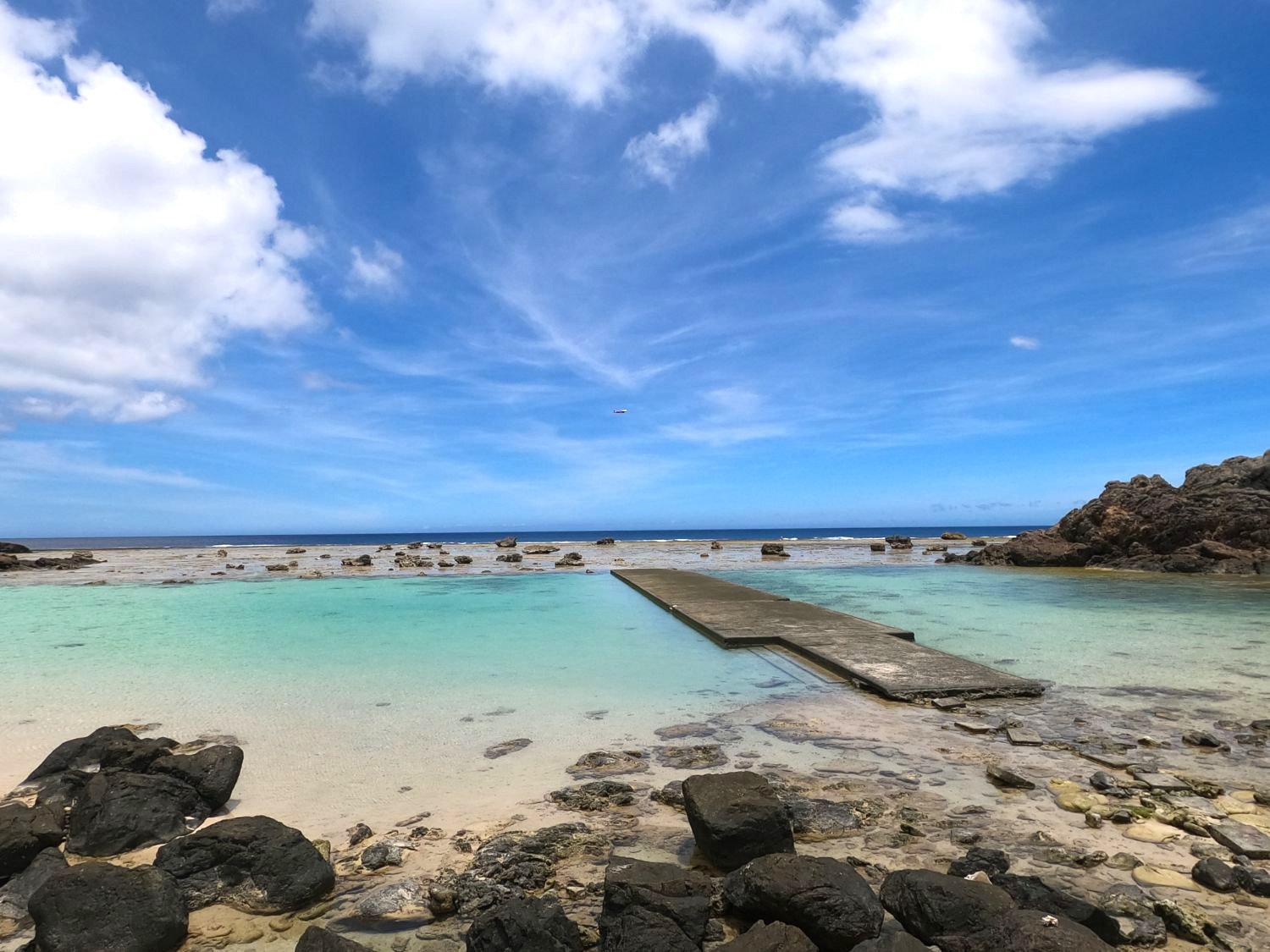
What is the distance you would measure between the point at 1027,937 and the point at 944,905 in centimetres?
32

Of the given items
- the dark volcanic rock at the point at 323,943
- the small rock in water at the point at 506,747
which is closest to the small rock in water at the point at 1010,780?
the small rock in water at the point at 506,747

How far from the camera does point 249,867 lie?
12.1ft

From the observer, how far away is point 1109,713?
6805mm

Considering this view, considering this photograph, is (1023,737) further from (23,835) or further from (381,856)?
(23,835)

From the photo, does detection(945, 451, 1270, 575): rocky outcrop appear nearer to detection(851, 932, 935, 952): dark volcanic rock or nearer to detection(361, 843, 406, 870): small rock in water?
detection(851, 932, 935, 952): dark volcanic rock

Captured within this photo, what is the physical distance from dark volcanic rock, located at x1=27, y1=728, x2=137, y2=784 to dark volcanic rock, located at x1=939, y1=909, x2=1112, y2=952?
5597 mm


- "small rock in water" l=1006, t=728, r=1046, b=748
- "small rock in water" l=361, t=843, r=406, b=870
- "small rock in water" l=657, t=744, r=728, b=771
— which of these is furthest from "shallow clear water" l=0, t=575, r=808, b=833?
"small rock in water" l=1006, t=728, r=1046, b=748

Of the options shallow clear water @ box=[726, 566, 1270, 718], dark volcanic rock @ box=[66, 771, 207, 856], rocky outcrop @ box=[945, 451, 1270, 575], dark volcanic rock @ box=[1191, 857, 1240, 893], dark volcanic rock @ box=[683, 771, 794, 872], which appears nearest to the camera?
dark volcanic rock @ box=[1191, 857, 1240, 893]

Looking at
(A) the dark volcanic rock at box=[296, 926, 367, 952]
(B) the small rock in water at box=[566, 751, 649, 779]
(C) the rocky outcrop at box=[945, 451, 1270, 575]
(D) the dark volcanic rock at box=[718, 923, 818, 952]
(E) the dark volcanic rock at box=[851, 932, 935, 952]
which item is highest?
(C) the rocky outcrop at box=[945, 451, 1270, 575]

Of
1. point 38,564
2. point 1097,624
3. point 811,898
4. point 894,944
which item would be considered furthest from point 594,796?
point 38,564

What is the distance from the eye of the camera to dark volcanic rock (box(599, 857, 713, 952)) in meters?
3.03

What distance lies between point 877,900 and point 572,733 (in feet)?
11.7

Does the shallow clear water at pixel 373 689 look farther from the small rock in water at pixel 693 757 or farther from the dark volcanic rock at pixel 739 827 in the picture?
the dark volcanic rock at pixel 739 827

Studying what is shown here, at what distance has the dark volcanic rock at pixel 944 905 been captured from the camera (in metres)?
3.01
